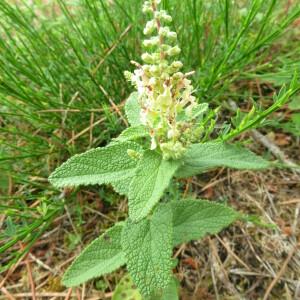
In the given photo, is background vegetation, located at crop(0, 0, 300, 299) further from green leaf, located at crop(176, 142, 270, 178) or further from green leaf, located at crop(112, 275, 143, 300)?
green leaf, located at crop(176, 142, 270, 178)

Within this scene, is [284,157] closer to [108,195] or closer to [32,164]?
[108,195]

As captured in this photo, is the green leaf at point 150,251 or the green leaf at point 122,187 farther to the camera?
the green leaf at point 122,187

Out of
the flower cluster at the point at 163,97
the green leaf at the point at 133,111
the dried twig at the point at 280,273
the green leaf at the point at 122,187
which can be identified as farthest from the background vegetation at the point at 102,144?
the flower cluster at the point at 163,97

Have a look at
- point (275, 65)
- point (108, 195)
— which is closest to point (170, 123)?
point (108, 195)

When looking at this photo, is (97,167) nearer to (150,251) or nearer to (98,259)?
(150,251)

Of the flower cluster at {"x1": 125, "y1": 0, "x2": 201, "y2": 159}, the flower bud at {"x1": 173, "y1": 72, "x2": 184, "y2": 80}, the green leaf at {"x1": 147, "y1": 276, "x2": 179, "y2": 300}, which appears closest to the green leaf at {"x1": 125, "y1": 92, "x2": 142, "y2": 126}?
the flower cluster at {"x1": 125, "y1": 0, "x2": 201, "y2": 159}

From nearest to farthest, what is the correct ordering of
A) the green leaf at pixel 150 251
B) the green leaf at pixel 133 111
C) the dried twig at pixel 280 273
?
the green leaf at pixel 150 251
the green leaf at pixel 133 111
the dried twig at pixel 280 273

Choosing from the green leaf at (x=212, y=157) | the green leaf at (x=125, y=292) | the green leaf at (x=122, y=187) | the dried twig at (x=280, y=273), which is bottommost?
the dried twig at (x=280, y=273)

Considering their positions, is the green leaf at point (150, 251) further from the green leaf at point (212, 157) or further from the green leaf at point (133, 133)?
the green leaf at point (133, 133)
